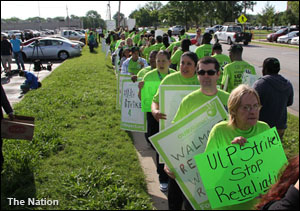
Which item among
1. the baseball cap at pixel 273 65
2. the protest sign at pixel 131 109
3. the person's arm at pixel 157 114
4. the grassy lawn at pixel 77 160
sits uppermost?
the baseball cap at pixel 273 65

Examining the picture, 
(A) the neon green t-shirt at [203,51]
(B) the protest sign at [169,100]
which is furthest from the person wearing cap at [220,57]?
(B) the protest sign at [169,100]

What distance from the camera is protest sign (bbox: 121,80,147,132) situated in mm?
5543

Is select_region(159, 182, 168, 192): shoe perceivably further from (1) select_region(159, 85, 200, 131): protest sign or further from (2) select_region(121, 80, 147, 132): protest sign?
(2) select_region(121, 80, 147, 132): protest sign

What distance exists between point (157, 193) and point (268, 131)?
2175 millimetres

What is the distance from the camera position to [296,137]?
5.90 metres

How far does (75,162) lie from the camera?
184 inches

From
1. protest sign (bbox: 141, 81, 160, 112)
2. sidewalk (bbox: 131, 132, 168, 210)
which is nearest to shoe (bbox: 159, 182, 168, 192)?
sidewalk (bbox: 131, 132, 168, 210)

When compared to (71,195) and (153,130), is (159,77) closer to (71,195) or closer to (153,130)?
(153,130)

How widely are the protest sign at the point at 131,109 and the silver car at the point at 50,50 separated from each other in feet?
53.6

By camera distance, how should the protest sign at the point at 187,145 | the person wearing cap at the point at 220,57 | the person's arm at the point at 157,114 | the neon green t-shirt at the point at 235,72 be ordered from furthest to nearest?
the person wearing cap at the point at 220,57
the neon green t-shirt at the point at 235,72
the person's arm at the point at 157,114
the protest sign at the point at 187,145

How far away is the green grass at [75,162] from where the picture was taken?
373 centimetres

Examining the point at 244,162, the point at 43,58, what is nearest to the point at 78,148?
the point at 244,162

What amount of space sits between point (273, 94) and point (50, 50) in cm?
1955

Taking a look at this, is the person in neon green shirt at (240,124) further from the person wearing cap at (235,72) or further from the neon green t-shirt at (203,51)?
the neon green t-shirt at (203,51)
